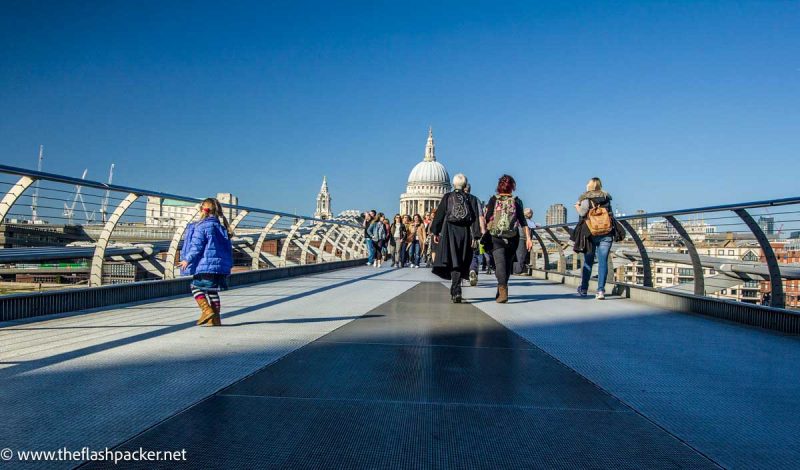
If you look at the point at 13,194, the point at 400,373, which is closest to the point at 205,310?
the point at 13,194

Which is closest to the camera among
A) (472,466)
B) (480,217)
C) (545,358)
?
(472,466)

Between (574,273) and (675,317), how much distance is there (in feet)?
18.5

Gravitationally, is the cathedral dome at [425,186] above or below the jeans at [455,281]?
above

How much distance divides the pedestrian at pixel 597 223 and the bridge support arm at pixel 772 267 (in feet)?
9.49

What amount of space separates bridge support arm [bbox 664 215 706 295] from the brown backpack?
1.31 metres

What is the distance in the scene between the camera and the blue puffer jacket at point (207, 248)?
6195 mm

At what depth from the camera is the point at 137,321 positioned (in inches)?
238

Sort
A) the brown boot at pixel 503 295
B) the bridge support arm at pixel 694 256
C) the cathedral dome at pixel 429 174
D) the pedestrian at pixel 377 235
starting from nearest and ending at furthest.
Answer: the bridge support arm at pixel 694 256
the brown boot at pixel 503 295
the pedestrian at pixel 377 235
the cathedral dome at pixel 429 174

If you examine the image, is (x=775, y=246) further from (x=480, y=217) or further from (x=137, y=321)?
(x=137, y=321)

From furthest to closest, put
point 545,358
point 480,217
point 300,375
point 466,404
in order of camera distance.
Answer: point 480,217 < point 545,358 < point 300,375 < point 466,404

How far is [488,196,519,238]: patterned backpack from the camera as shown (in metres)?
8.80

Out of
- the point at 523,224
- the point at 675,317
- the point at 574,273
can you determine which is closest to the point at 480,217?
the point at 523,224

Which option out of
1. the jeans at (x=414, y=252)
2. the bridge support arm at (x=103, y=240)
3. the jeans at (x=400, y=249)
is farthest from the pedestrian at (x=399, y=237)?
the bridge support arm at (x=103, y=240)

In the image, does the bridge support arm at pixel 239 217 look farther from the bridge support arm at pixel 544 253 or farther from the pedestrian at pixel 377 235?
the pedestrian at pixel 377 235
